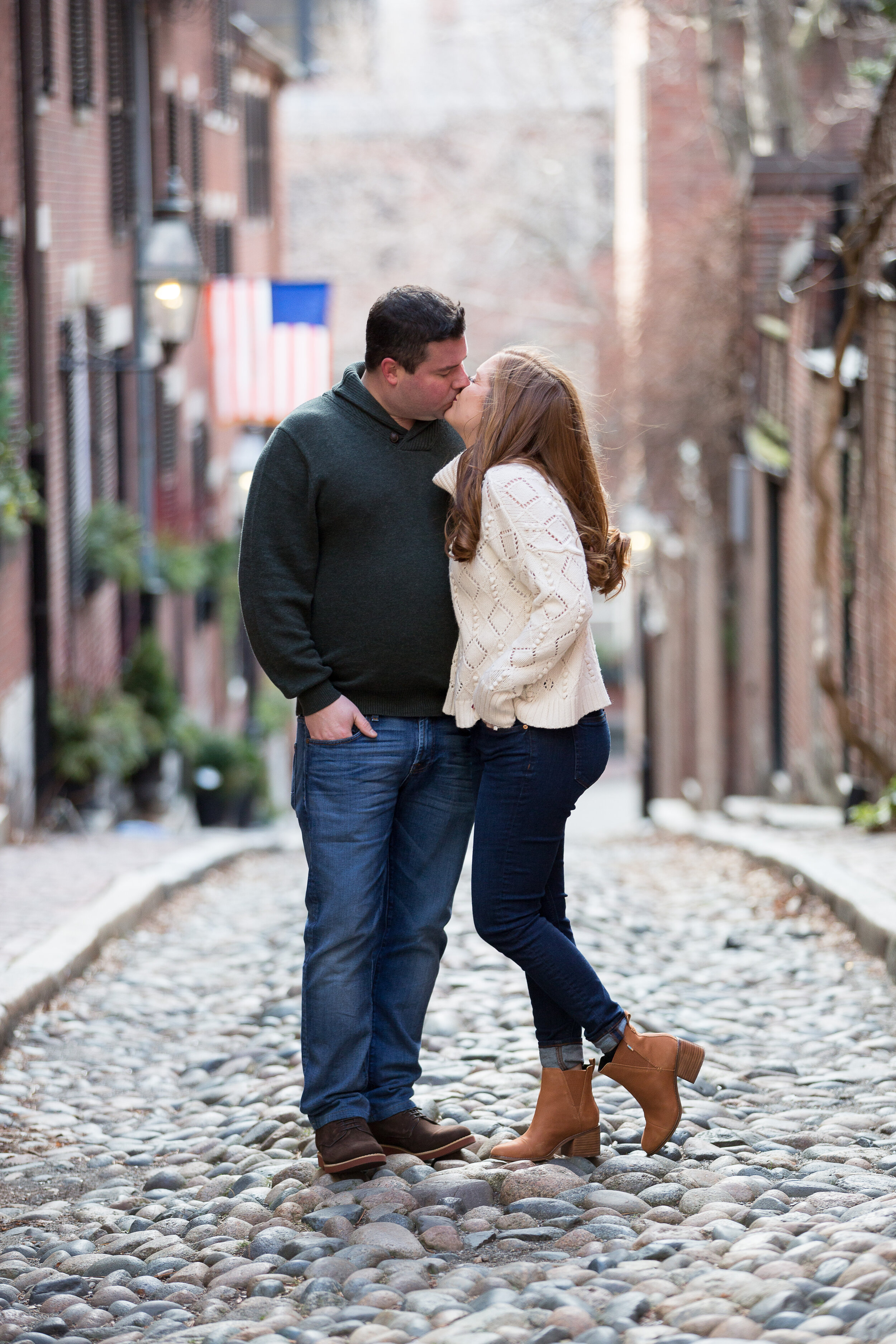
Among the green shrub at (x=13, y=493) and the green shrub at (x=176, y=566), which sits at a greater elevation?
the green shrub at (x=13, y=493)

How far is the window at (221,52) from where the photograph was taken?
2044cm

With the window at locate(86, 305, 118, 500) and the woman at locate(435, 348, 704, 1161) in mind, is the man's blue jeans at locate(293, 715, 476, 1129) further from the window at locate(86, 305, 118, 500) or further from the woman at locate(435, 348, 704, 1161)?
the window at locate(86, 305, 118, 500)

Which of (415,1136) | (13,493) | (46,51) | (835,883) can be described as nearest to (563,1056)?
(415,1136)

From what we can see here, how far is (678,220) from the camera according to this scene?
2062cm

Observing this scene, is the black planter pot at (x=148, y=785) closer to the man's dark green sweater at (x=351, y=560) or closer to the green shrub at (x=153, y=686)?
the green shrub at (x=153, y=686)

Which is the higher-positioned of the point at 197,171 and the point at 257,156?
the point at 257,156

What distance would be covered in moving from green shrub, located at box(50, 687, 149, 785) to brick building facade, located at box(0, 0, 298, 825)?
0.57 ft

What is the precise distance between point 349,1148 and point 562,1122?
49 cm

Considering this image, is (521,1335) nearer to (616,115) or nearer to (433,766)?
(433,766)

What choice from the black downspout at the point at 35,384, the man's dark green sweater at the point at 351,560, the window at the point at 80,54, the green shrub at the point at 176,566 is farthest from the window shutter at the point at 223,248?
the man's dark green sweater at the point at 351,560

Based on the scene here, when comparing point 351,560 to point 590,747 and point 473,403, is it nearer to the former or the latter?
point 473,403

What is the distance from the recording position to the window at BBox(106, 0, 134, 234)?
14836 millimetres

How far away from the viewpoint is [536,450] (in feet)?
11.5

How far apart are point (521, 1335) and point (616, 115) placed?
3071cm
